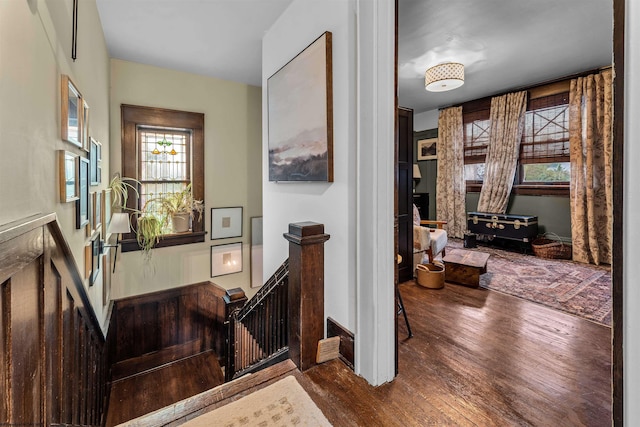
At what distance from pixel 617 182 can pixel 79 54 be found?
283 cm

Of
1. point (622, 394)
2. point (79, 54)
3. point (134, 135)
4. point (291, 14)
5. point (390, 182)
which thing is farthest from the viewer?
point (134, 135)

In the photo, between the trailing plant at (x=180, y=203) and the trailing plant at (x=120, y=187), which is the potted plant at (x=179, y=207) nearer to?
the trailing plant at (x=180, y=203)

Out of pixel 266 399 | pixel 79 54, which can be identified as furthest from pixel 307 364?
pixel 79 54

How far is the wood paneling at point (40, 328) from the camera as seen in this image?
0.84 metres

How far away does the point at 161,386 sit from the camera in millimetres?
3447

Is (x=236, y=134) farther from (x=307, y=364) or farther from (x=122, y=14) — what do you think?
(x=307, y=364)

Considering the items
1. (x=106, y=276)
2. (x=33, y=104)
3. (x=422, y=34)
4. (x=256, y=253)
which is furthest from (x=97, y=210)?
(x=422, y=34)

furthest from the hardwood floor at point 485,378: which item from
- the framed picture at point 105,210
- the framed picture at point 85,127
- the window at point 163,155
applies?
the window at point 163,155

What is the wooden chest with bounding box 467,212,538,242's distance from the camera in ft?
16.0

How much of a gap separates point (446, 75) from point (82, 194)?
3.85 metres

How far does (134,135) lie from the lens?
11.9 feet

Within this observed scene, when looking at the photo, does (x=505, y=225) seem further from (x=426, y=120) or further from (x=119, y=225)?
(x=119, y=225)

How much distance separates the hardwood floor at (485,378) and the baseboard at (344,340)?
0.17ft

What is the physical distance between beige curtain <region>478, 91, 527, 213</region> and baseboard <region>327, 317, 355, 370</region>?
4904 millimetres
